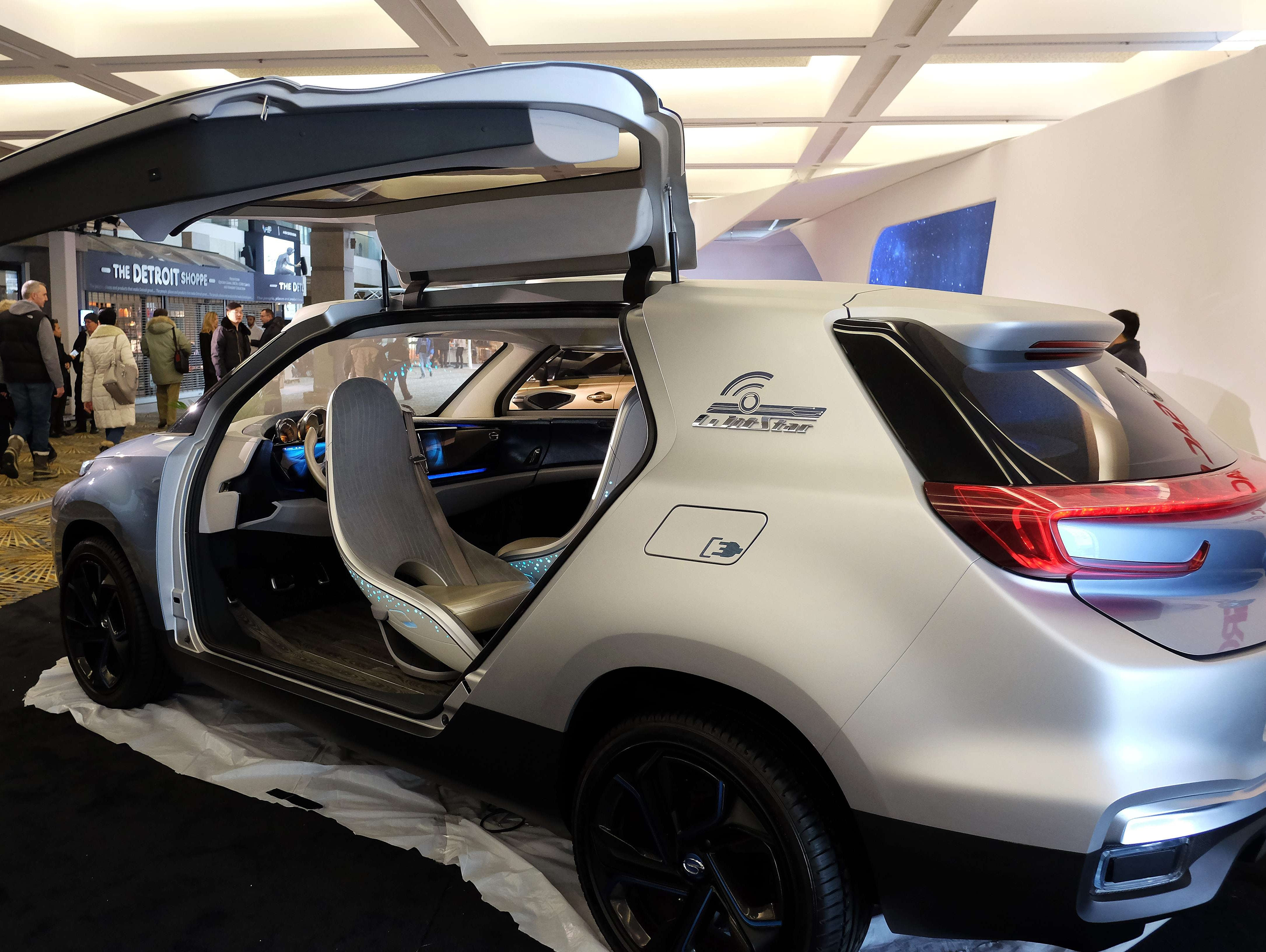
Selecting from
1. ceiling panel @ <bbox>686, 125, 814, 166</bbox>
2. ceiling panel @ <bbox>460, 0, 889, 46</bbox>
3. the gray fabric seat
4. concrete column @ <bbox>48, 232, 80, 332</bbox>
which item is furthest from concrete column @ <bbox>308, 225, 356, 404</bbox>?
the gray fabric seat

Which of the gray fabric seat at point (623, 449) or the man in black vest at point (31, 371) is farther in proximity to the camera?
the man in black vest at point (31, 371)

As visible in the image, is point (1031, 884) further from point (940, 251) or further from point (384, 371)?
point (940, 251)

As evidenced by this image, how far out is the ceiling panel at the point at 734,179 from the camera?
10.2 metres

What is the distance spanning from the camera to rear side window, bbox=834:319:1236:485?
1.31 metres

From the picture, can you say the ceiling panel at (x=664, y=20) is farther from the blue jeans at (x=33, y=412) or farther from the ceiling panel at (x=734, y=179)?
the blue jeans at (x=33, y=412)

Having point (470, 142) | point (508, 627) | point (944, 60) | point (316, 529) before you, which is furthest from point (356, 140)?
point (944, 60)

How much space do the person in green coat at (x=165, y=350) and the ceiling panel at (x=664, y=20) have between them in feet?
20.7

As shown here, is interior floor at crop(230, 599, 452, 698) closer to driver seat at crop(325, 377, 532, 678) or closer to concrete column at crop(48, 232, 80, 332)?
driver seat at crop(325, 377, 532, 678)

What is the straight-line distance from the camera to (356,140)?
1.50 metres

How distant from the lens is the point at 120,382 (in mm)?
8250

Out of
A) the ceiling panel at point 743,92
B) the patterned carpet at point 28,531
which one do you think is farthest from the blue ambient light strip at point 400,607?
the ceiling panel at point 743,92

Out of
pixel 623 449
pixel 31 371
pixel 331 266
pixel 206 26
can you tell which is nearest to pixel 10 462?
pixel 31 371

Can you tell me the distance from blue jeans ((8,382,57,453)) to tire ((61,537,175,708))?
5806 millimetres

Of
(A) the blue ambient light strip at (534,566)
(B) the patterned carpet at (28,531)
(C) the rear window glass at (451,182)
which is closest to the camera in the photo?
(C) the rear window glass at (451,182)
